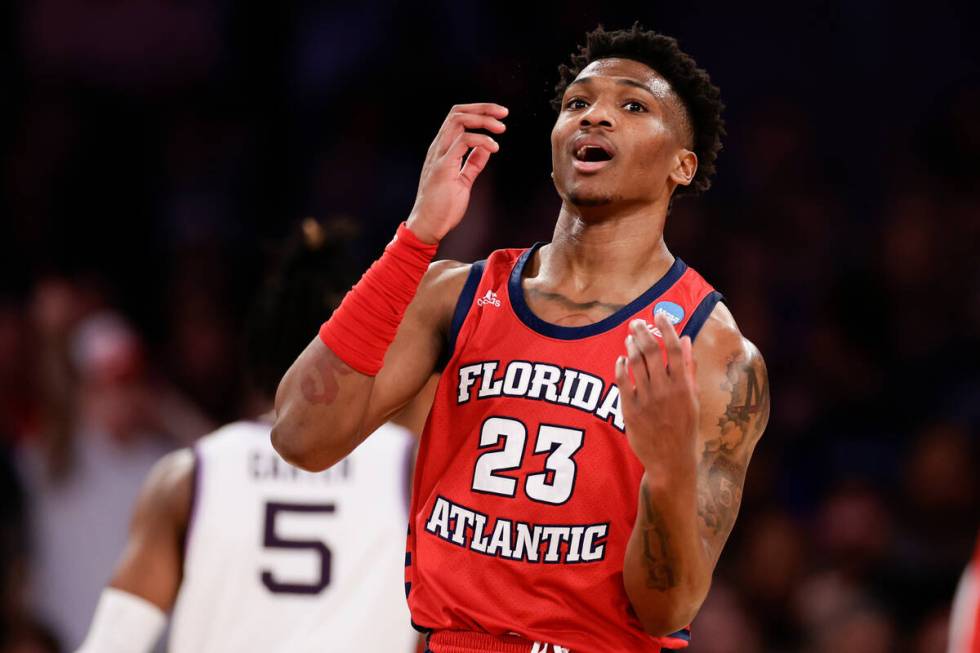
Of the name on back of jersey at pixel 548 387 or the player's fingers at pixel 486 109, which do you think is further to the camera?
the player's fingers at pixel 486 109

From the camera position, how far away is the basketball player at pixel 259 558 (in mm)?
4098

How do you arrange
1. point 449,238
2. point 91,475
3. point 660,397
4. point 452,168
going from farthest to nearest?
point 91,475 < point 449,238 < point 452,168 < point 660,397

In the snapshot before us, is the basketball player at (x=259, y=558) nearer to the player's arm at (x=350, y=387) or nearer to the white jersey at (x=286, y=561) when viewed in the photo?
the white jersey at (x=286, y=561)

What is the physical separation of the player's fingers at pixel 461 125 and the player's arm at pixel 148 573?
1485mm

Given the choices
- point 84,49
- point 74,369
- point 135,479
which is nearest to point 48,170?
point 84,49

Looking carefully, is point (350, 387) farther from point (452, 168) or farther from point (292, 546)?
point (292, 546)

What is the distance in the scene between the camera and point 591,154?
320 centimetres

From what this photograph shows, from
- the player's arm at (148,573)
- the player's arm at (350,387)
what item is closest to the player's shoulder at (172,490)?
the player's arm at (148,573)

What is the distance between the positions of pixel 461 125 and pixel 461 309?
0.39 metres

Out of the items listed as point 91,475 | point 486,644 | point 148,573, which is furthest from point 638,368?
point 91,475

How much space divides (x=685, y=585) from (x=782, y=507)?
4.34 m

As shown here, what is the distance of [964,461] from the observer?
6773 mm

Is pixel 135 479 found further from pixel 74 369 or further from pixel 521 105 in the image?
pixel 521 105

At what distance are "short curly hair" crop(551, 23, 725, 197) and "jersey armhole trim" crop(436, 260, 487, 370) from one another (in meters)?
0.46
